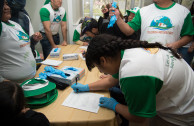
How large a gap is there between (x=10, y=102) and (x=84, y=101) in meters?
0.51

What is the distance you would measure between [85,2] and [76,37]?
70.2 inches

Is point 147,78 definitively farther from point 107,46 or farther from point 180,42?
point 180,42

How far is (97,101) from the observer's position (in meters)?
1.00

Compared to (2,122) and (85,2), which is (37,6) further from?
(2,122)

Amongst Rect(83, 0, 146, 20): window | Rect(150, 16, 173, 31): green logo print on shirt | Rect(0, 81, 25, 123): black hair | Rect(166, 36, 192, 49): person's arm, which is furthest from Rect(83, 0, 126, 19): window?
Rect(0, 81, 25, 123): black hair

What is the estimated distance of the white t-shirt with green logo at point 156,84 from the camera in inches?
23.9

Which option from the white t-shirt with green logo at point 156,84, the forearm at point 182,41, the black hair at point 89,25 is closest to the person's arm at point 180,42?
the forearm at point 182,41

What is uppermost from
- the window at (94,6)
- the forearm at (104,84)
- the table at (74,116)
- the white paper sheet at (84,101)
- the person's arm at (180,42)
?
the window at (94,6)

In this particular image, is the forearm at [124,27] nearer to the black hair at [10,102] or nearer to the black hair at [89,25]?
the black hair at [89,25]

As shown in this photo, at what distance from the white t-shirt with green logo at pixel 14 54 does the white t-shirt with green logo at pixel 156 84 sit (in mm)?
996

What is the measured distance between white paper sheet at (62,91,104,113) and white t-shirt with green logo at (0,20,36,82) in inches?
22.3

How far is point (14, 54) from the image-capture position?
120 centimetres

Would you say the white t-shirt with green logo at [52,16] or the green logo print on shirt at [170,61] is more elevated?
the white t-shirt with green logo at [52,16]

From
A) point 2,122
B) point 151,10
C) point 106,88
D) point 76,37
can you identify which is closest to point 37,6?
point 76,37
